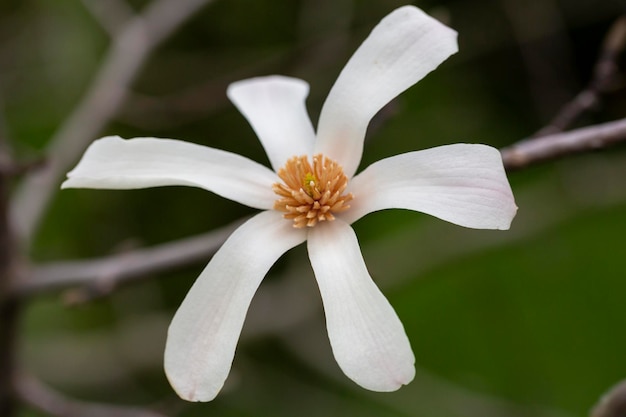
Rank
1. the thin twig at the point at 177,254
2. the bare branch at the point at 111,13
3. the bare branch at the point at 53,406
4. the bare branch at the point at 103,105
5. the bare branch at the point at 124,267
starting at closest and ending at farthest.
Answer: the thin twig at the point at 177,254 < the bare branch at the point at 124,267 < the bare branch at the point at 53,406 < the bare branch at the point at 103,105 < the bare branch at the point at 111,13

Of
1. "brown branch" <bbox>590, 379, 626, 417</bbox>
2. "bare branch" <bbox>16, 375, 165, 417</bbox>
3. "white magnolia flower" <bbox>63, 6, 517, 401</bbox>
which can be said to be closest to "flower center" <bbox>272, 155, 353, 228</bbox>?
"white magnolia flower" <bbox>63, 6, 517, 401</bbox>

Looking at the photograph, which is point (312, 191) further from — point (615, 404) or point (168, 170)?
point (615, 404)

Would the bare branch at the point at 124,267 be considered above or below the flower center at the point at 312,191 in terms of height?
above

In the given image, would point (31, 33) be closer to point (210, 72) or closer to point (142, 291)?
point (210, 72)

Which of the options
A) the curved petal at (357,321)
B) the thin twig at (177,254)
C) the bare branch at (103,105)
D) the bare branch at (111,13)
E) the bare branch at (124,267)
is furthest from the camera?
the bare branch at (111,13)

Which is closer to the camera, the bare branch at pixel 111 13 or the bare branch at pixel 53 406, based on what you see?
the bare branch at pixel 53 406

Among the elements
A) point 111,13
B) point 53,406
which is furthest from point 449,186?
point 111,13

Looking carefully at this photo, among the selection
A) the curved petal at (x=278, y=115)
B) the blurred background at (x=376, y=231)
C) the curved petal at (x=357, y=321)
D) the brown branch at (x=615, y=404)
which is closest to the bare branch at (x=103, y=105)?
the blurred background at (x=376, y=231)

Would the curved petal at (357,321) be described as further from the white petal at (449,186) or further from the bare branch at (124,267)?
the bare branch at (124,267)

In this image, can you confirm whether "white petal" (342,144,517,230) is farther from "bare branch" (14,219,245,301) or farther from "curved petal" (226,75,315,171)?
"bare branch" (14,219,245,301)
